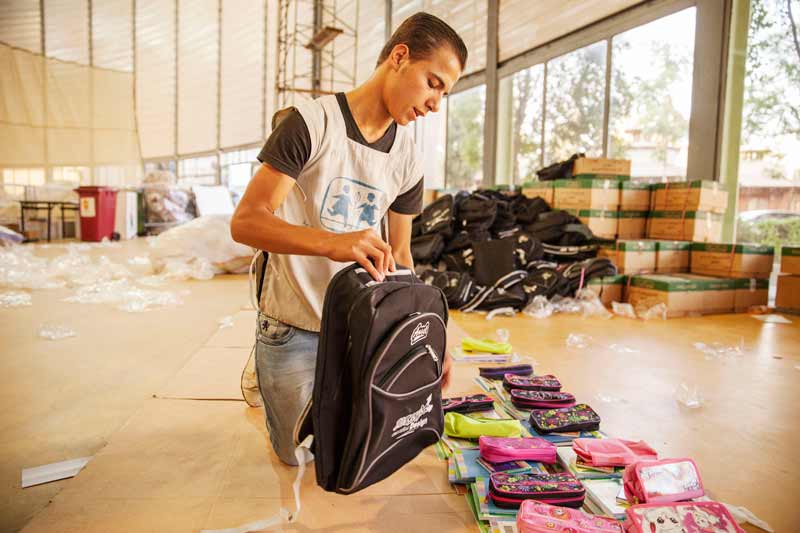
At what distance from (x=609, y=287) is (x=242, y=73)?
1230cm

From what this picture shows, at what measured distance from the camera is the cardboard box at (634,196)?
4.82 m

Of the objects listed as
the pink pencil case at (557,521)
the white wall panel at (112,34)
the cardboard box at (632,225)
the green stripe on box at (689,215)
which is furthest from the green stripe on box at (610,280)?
the white wall panel at (112,34)

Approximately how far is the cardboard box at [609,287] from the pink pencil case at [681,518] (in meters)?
3.25

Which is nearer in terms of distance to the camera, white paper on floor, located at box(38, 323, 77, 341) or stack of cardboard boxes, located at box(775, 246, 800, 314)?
white paper on floor, located at box(38, 323, 77, 341)

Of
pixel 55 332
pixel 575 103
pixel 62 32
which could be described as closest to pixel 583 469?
pixel 55 332

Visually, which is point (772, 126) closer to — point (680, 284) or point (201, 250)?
point (680, 284)

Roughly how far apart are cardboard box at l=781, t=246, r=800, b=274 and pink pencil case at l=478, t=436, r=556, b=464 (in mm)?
3760

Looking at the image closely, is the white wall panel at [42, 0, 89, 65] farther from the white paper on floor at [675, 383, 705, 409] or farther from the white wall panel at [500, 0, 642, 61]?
the white paper on floor at [675, 383, 705, 409]

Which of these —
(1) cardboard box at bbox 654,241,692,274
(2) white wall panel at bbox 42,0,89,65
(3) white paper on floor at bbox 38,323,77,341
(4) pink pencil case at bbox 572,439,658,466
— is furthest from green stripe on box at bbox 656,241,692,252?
(2) white wall panel at bbox 42,0,89,65

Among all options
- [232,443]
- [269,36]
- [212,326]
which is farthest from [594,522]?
[269,36]

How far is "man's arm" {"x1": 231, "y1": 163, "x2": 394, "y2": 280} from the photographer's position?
1.12 m

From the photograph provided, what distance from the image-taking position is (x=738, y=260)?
4.24 meters

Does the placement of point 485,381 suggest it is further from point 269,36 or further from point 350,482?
point 269,36

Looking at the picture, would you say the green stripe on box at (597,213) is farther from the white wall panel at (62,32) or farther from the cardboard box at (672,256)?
the white wall panel at (62,32)
